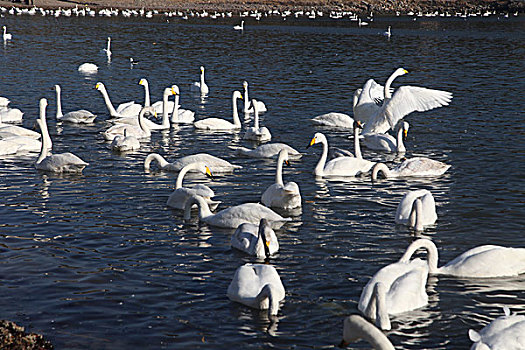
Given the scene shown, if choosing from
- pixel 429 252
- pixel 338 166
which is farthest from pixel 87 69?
pixel 429 252

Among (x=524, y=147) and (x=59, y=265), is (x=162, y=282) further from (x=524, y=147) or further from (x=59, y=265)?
(x=524, y=147)

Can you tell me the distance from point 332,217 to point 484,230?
256 cm

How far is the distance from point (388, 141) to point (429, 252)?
28.6 ft

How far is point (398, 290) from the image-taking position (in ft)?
30.1

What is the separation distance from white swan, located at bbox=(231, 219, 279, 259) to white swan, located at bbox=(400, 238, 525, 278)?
2.19 metres

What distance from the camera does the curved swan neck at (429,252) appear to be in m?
10.1

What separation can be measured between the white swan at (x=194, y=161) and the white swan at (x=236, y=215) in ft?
11.1

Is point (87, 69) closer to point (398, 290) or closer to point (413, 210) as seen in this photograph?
point (413, 210)

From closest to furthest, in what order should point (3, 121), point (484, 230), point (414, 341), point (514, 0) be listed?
point (414, 341), point (484, 230), point (3, 121), point (514, 0)

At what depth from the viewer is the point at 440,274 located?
34.7ft

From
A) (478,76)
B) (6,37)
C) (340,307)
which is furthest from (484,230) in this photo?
(6,37)

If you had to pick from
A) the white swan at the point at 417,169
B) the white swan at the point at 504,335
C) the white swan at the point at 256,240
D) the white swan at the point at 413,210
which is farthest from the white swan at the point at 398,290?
the white swan at the point at 417,169

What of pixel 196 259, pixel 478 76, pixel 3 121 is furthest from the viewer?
pixel 478 76

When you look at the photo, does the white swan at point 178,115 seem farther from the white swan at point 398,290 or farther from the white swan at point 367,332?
the white swan at point 367,332
